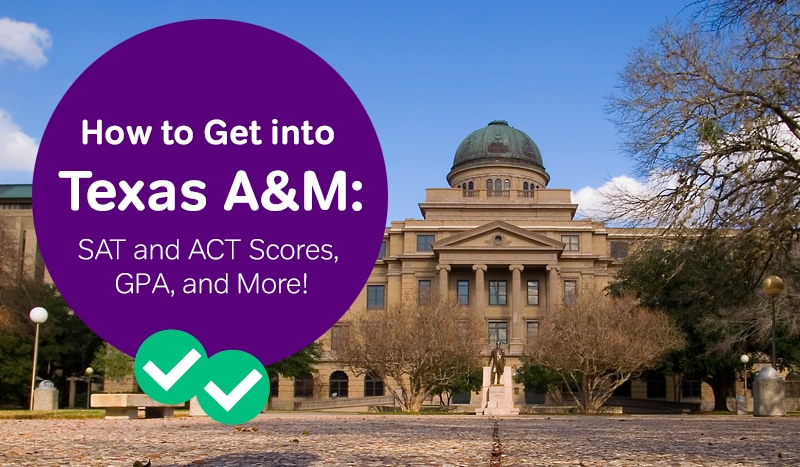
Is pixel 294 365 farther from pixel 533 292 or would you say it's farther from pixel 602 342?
pixel 533 292

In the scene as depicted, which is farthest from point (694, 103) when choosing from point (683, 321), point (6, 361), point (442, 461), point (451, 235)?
point (451, 235)

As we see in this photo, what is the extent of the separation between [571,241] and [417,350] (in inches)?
1373

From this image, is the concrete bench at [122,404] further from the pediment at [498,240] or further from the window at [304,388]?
the pediment at [498,240]

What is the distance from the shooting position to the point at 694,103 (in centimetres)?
1880

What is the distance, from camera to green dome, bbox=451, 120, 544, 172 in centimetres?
8856

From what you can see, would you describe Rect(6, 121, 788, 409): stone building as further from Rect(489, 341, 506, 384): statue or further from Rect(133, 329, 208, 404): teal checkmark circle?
Rect(133, 329, 208, 404): teal checkmark circle

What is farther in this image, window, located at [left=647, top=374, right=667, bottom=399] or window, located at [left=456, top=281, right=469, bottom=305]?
window, located at [left=456, top=281, right=469, bottom=305]

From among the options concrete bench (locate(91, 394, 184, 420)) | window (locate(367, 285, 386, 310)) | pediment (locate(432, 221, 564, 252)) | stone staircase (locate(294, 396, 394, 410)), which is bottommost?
stone staircase (locate(294, 396, 394, 410))

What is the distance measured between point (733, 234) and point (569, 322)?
28.2 m

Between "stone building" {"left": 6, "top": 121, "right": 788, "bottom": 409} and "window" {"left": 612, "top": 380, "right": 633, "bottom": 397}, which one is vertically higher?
"stone building" {"left": 6, "top": 121, "right": 788, "bottom": 409}

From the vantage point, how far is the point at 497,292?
3022 inches

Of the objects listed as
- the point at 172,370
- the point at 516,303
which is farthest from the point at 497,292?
the point at 172,370

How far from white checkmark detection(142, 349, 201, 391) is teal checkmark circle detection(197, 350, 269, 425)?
162mm

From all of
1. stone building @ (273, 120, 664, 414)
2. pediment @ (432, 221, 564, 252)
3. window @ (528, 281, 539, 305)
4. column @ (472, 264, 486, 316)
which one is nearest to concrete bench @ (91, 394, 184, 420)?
stone building @ (273, 120, 664, 414)
